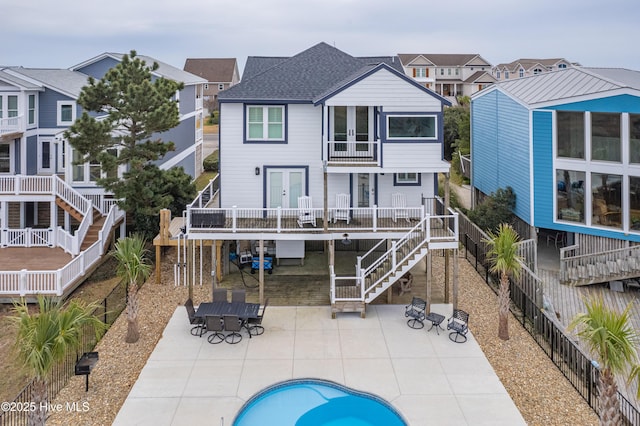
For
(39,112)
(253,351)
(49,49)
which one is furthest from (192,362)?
(49,49)

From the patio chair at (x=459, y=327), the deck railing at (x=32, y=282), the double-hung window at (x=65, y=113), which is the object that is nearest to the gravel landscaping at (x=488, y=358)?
the patio chair at (x=459, y=327)

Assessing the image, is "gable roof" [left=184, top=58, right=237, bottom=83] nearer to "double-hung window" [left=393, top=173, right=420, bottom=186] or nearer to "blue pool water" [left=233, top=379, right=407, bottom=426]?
"double-hung window" [left=393, top=173, right=420, bottom=186]

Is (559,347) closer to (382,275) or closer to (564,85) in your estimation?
(382,275)

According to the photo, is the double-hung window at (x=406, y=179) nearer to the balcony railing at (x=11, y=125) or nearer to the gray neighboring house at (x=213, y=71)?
the balcony railing at (x=11, y=125)

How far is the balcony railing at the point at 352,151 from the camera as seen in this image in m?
21.2

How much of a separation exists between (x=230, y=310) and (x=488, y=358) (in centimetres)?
820

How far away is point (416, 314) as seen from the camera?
17188 millimetres

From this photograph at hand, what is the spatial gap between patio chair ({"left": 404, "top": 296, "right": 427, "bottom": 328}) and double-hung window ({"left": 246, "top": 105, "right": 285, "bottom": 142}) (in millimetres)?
9026

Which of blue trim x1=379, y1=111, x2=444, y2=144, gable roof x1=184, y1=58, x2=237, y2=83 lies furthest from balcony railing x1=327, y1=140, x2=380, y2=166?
gable roof x1=184, y1=58, x2=237, y2=83

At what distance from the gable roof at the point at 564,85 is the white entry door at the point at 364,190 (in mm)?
8544

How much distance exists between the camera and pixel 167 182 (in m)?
24.8

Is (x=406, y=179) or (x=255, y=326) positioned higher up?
(x=406, y=179)

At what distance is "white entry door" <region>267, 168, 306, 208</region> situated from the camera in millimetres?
21969

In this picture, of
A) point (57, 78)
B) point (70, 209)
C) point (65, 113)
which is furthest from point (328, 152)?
point (57, 78)
